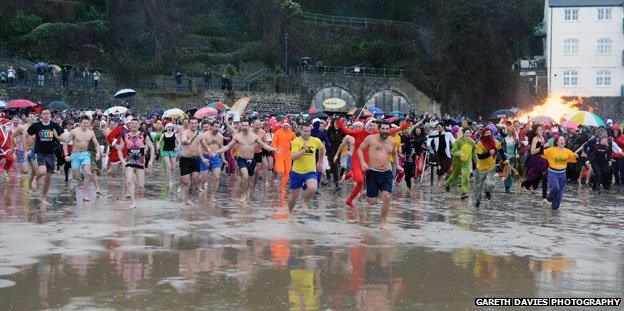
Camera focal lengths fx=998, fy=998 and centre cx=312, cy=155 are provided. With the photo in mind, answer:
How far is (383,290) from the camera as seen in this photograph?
938 cm

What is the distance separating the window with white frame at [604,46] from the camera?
233 ft

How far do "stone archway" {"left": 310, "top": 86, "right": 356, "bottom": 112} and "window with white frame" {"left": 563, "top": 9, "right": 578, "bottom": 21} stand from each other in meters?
18.2

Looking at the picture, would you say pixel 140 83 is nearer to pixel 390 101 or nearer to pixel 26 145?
pixel 390 101

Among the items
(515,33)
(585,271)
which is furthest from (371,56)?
(585,271)

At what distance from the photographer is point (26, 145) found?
791 inches

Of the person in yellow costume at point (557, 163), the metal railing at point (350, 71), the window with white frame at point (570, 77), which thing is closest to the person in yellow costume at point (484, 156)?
the person in yellow costume at point (557, 163)

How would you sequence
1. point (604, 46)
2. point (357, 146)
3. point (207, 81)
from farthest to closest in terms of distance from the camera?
point (604, 46)
point (207, 81)
point (357, 146)

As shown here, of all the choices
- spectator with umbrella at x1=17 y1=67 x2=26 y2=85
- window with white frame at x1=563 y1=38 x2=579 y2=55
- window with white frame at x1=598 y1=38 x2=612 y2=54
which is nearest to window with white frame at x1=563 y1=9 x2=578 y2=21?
window with white frame at x1=563 y1=38 x2=579 y2=55

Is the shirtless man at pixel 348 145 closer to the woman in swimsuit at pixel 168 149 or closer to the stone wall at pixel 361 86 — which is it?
the woman in swimsuit at pixel 168 149

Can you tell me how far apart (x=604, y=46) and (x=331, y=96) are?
22.1 m

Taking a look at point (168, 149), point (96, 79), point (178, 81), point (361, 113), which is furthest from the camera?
point (178, 81)

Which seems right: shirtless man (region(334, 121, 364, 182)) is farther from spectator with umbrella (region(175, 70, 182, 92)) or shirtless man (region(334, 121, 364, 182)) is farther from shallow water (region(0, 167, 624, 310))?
spectator with umbrella (region(175, 70, 182, 92))

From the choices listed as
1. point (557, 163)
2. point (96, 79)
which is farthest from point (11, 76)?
point (557, 163)

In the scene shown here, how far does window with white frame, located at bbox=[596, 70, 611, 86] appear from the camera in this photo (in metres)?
71.2
